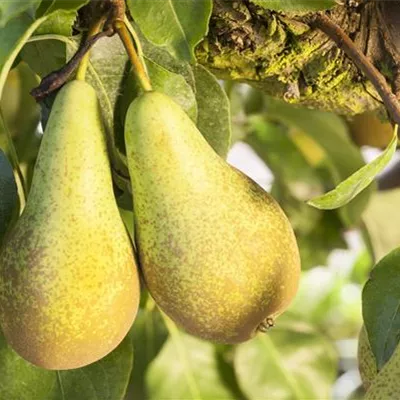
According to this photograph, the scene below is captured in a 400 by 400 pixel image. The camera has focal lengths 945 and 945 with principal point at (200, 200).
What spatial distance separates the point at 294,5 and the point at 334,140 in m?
0.65

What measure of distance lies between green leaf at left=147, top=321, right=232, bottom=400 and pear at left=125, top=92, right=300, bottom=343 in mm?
453

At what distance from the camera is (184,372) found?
1062 mm

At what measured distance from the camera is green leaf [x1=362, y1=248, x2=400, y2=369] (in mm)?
652

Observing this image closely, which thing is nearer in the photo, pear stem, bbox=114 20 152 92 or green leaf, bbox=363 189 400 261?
pear stem, bbox=114 20 152 92

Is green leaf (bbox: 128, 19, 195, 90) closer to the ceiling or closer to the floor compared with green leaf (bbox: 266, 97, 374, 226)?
closer to the ceiling

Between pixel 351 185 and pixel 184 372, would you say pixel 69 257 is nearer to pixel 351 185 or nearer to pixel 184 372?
pixel 351 185

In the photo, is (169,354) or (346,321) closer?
(169,354)

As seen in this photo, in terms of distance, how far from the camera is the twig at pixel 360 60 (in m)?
0.62

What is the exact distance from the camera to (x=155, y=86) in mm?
644

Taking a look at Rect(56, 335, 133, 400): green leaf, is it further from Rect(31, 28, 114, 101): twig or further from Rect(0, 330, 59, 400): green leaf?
Rect(31, 28, 114, 101): twig

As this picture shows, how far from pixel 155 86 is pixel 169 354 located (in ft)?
1.68

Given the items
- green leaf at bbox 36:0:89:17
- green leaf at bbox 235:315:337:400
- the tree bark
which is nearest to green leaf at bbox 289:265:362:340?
green leaf at bbox 235:315:337:400

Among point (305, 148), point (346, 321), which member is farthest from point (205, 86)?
point (346, 321)

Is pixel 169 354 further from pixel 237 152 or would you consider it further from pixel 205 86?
pixel 237 152
